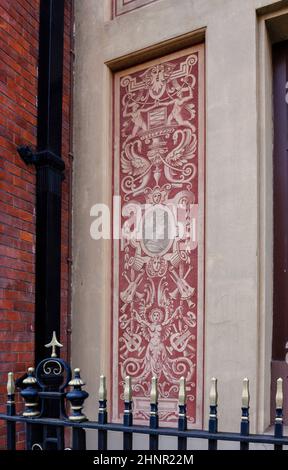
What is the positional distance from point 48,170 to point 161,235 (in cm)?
95

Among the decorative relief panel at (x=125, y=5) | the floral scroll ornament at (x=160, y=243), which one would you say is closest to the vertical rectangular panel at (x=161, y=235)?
the floral scroll ornament at (x=160, y=243)

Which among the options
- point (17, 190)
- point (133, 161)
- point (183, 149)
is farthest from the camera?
point (133, 161)

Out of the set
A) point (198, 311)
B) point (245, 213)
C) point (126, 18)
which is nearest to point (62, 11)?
point (126, 18)

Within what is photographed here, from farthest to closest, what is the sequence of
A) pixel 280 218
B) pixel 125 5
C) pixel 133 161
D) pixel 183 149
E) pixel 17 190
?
pixel 125 5, pixel 133 161, pixel 183 149, pixel 17 190, pixel 280 218

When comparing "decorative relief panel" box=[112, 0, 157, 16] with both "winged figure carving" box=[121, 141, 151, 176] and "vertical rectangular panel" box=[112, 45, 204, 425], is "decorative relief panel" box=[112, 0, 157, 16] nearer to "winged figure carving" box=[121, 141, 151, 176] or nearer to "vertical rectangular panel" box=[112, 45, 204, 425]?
"vertical rectangular panel" box=[112, 45, 204, 425]

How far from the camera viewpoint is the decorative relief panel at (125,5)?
4305mm

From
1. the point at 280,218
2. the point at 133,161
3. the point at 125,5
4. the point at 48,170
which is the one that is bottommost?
the point at 280,218

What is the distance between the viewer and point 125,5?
4410mm

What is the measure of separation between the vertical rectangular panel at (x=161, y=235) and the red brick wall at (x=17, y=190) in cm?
58

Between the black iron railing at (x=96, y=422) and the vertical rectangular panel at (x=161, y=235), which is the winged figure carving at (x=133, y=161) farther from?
the black iron railing at (x=96, y=422)

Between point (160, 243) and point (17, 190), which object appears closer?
point (17, 190)

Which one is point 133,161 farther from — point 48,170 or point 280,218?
point 280,218

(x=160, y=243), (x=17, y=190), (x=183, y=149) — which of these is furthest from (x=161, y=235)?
(x=17, y=190)

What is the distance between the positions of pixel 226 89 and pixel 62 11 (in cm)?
148
